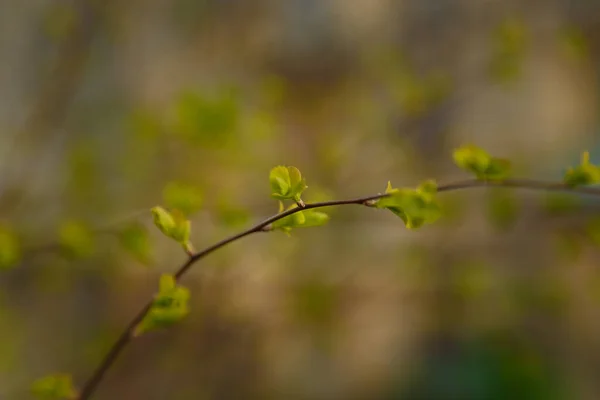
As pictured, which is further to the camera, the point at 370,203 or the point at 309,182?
the point at 309,182

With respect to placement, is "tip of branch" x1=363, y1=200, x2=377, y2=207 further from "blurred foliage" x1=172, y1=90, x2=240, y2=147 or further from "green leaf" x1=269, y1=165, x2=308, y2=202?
"blurred foliage" x1=172, y1=90, x2=240, y2=147

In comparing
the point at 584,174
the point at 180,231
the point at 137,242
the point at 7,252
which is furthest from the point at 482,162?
the point at 7,252

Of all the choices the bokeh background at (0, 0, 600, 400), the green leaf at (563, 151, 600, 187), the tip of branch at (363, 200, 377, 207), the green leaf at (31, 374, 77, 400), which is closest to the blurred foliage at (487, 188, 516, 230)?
the bokeh background at (0, 0, 600, 400)

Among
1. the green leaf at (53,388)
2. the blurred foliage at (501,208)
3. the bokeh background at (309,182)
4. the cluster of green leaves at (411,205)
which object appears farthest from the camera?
the bokeh background at (309,182)

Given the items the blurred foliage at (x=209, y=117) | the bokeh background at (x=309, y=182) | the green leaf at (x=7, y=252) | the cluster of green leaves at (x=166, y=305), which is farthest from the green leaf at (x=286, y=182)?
the bokeh background at (x=309, y=182)

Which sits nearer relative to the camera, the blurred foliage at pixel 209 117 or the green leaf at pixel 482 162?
the green leaf at pixel 482 162

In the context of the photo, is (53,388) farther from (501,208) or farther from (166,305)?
(501,208)

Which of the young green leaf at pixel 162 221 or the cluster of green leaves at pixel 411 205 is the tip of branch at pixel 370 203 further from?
the young green leaf at pixel 162 221
